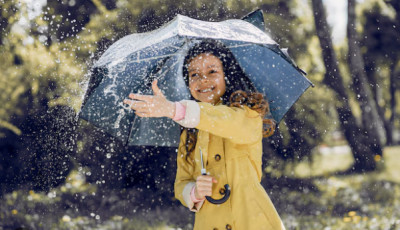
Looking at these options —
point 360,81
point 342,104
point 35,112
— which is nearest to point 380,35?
point 360,81

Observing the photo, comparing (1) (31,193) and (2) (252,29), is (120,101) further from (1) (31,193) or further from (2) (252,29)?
(1) (31,193)

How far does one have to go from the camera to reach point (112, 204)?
20.7ft

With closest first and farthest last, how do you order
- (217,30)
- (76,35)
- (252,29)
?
(217,30)
(252,29)
(76,35)

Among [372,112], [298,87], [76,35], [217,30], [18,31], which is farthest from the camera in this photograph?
[372,112]

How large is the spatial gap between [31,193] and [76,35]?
2.53 m

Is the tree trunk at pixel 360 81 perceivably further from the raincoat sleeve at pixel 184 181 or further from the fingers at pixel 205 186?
the fingers at pixel 205 186

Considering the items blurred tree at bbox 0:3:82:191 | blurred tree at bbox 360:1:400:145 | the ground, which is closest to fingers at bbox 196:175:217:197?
the ground

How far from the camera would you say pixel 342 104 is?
22.8ft

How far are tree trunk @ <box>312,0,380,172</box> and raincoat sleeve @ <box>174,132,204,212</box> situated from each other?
15.6ft

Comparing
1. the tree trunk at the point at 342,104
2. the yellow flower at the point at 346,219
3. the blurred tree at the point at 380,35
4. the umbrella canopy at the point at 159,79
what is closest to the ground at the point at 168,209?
the yellow flower at the point at 346,219

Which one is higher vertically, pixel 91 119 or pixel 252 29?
pixel 252 29

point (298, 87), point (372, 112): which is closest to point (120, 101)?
point (298, 87)

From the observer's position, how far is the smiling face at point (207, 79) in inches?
104

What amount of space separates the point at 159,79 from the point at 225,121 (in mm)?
835
